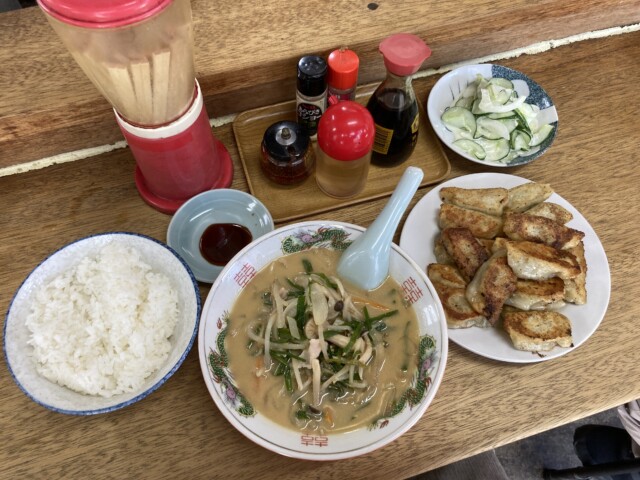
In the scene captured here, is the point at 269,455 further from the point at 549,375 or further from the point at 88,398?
the point at 549,375

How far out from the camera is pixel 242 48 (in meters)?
1.63

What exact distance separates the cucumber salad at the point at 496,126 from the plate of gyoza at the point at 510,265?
0.40 feet

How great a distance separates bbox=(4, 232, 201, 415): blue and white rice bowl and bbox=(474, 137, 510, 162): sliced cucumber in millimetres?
1092

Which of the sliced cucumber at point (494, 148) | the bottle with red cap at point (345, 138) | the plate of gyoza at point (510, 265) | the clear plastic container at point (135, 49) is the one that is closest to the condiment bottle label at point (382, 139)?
the bottle with red cap at point (345, 138)

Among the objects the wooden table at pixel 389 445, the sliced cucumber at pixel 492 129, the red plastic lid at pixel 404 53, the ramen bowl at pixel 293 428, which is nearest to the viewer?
the ramen bowl at pixel 293 428

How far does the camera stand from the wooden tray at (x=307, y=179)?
5.44ft

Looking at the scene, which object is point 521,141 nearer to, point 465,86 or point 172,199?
point 465,86

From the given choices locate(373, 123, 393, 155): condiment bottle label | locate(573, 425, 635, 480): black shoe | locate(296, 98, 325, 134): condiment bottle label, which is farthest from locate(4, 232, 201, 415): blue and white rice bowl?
locate(573, 425, 635, 480): black shoe

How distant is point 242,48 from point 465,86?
0.84 metres

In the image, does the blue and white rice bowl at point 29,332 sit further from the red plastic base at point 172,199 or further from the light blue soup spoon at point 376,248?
the light blue soup spoon at point 376,248

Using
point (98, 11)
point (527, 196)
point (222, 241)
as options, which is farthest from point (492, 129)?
point (98, 11)

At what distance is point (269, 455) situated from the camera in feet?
4.27

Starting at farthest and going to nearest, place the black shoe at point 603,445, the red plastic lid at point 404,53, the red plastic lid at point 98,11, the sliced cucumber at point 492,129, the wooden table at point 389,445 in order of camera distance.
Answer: the black shoe at point 603,445 → the sliced cucumber at point 492,129 → the red plastic lid at point 404,53 → the wooden table at point 389,445 → the red plastic lid at point 98,11

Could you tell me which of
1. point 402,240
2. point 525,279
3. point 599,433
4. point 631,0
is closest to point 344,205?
point 402,240
